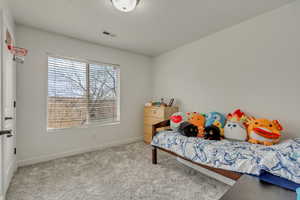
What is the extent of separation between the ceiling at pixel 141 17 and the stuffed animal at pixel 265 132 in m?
1.66

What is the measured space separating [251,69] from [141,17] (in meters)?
1.97

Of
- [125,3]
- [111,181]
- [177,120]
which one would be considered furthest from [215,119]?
[125,3]

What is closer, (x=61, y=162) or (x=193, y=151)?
(x=193, y=151)

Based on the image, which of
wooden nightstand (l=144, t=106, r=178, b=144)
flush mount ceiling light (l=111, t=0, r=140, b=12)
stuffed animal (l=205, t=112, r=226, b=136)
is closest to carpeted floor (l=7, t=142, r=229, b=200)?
stuffed animal (l=205, t=112, r=226, b=136)

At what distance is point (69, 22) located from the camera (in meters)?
2.39

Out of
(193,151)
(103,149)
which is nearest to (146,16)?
(193,151)

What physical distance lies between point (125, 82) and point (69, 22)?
69.0 inches

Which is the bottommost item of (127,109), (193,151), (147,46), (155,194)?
(155,194)

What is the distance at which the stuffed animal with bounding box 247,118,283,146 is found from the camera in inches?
73.2

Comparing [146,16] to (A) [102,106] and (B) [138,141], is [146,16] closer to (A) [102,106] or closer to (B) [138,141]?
(A) [102,106]

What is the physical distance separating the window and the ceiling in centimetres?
66

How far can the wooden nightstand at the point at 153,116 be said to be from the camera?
10.9ft

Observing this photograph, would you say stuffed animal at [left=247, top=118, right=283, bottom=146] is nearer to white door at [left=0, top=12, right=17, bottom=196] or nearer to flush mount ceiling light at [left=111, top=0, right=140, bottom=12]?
flush mount ceiling light at [left=111, top=0, right=140, bottom=12]

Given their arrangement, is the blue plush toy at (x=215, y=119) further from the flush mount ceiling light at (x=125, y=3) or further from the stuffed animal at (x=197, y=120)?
the flush mount ceiling light at (x=125, y=3)
